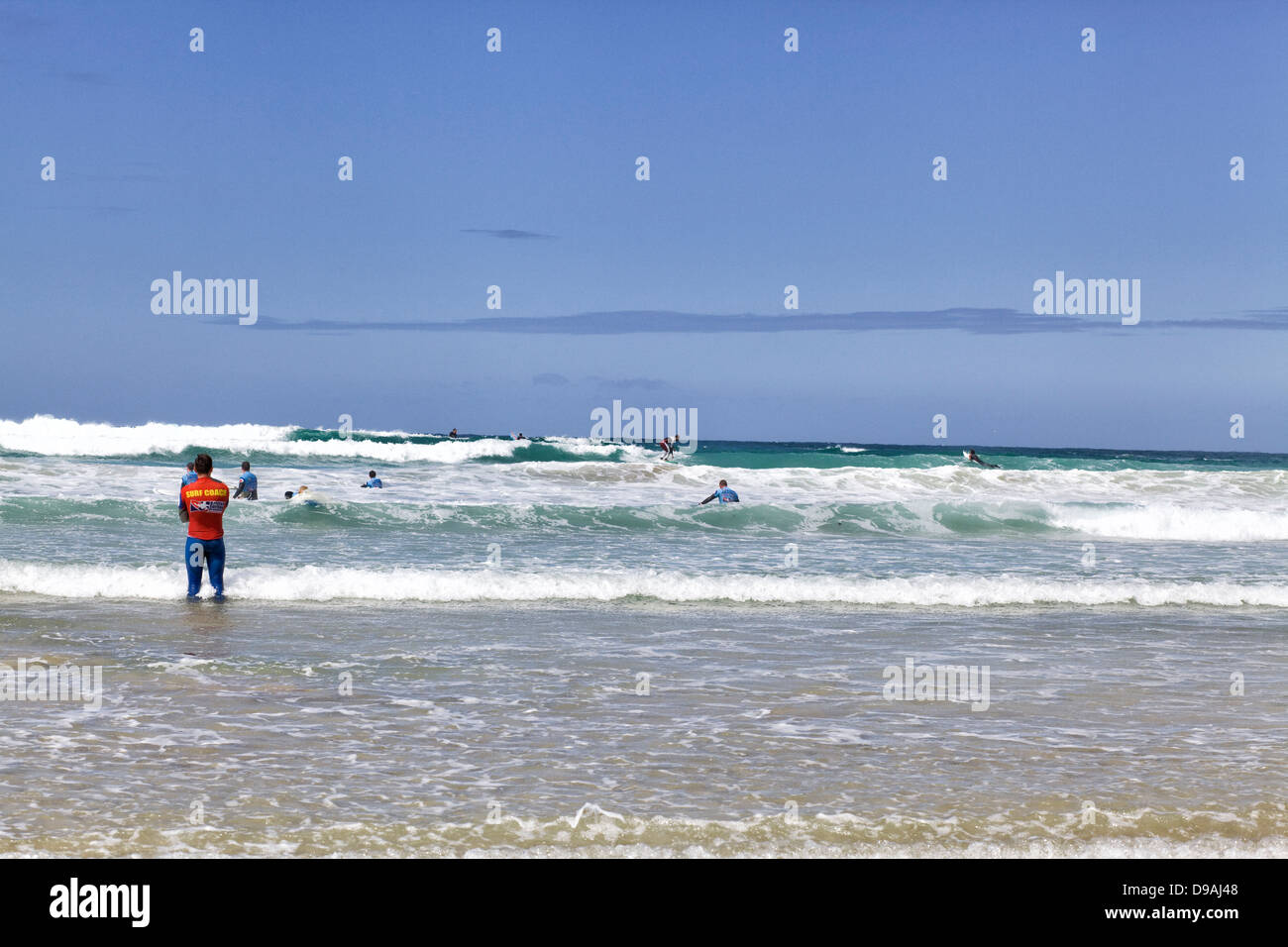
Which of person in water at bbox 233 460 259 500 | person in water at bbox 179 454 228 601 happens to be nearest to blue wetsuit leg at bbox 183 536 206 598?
person in water at bbox 179 454 228 601

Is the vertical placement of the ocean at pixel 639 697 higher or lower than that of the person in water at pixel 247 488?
lower

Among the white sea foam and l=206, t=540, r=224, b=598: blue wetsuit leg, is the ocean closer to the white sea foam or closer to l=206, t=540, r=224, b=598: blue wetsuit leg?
the white sea foam

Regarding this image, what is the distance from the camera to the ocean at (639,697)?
5457 millimetres

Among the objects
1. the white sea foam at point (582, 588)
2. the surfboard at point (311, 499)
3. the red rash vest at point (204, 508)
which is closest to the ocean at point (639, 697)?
the white sea foam at point (582, 588)

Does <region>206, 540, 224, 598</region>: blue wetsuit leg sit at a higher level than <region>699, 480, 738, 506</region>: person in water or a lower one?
lower

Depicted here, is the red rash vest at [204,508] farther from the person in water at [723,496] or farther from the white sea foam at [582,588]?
the person in water at [723,496]

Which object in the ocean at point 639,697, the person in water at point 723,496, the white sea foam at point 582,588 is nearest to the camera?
the ocean at point 639,697

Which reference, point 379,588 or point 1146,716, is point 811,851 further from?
point 379,588

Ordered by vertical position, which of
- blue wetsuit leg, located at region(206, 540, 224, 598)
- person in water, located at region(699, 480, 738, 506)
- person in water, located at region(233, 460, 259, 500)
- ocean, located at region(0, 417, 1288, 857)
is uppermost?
person in water, located at region(233, 460, 259, 500)

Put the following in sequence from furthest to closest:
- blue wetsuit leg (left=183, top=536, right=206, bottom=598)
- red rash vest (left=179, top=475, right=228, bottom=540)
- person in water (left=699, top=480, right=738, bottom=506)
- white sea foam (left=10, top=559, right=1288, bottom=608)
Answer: person in water (left=699, top=480, right=738, bottom=506) < white sea foam (left=10, top=559, right=1288, bottom=608) < red rash vest (left=179, top=475, right=228, bottom=540) < blue wetsuit leg (left=183, top=536, right=206, bottom=598)

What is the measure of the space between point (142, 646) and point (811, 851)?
7365 millimetres

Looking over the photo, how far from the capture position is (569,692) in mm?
8523

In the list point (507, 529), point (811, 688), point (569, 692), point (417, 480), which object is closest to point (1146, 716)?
point (811, 688)

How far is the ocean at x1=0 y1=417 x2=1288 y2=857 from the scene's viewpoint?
5.46 m
